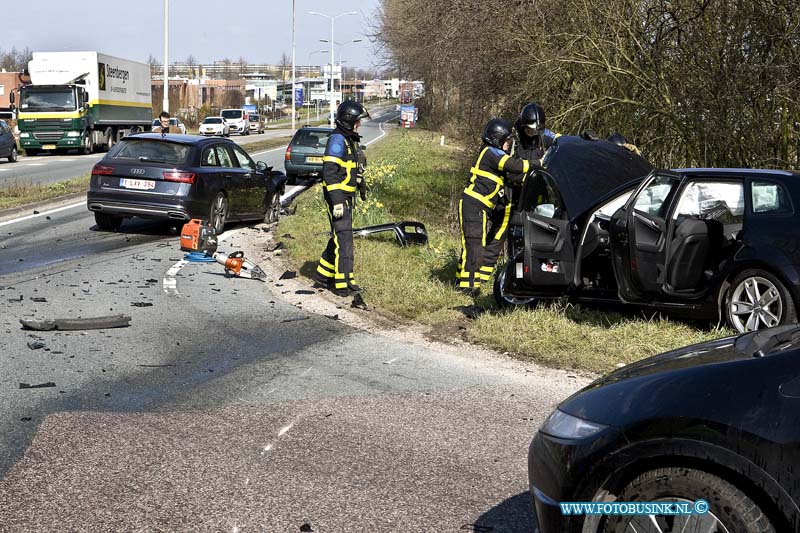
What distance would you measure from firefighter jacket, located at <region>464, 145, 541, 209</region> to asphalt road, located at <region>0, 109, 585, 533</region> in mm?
1857

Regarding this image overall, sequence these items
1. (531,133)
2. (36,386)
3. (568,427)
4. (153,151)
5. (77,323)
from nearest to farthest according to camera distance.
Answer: (568,427) < (36,386) < (77,323) < (531,133) < (153,151)

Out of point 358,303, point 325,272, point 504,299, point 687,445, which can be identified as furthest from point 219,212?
point 687,445

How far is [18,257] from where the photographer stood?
12461mm

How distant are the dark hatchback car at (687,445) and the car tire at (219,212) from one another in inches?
482

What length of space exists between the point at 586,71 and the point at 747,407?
42.8 ft

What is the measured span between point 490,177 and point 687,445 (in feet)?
23.5

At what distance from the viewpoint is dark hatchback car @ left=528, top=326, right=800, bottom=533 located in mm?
3006

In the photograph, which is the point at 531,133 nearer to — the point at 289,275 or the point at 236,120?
the point at 289,275

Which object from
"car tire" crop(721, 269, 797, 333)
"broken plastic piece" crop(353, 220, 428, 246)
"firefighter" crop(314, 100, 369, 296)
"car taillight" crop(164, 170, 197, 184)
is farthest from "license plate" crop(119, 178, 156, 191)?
"car tire" crop(721, 269, 797, 333)

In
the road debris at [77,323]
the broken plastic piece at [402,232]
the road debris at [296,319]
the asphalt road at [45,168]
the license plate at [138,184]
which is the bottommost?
the asphalt road at [45,168]

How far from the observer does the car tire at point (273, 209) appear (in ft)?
57.4

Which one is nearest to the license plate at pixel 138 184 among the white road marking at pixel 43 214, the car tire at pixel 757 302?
the white road marking at pixel 43 214

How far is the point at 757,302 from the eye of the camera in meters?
7.57

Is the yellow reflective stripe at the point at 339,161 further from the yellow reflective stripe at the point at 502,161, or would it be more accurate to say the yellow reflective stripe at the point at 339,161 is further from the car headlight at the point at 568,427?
the car headlight at the point at 568,427
